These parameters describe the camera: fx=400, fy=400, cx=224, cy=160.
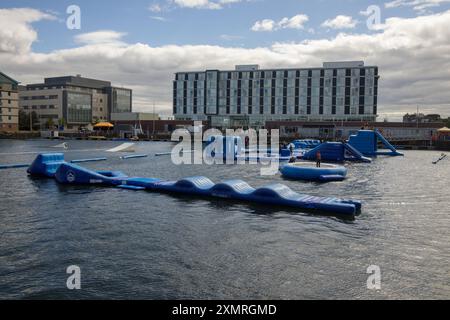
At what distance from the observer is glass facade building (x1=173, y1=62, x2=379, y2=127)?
398 ft

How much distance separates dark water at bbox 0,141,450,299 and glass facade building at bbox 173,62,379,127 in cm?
10423

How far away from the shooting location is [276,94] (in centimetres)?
12925

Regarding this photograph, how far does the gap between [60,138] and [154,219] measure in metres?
115

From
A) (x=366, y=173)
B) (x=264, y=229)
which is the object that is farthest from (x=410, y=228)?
(x=366, y=173)

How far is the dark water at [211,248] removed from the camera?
10.7 meters

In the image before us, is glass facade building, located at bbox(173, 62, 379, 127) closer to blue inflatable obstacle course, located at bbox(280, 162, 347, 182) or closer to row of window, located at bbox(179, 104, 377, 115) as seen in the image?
row of window, located at bbox(179, 104, 377, 115)

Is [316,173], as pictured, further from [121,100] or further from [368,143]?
[121,100]

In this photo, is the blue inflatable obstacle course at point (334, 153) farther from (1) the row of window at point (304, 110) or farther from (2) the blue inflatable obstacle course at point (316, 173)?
(1) the row of window at point (304, 110)

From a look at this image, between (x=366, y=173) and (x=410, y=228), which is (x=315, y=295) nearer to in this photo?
(x=410, y=228)

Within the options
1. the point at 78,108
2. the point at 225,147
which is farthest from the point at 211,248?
the point at 78,108

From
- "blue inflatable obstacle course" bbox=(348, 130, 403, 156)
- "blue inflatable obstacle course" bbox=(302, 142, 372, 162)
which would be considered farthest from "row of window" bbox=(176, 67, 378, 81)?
"blue inflatable obstacle course" bbox=(302, 142, 372, 162)

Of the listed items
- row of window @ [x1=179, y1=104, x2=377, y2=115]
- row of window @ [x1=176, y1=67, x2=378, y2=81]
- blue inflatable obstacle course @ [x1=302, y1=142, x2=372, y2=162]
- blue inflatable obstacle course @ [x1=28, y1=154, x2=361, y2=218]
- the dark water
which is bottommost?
the dark water

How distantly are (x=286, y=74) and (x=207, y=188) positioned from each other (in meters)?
110
